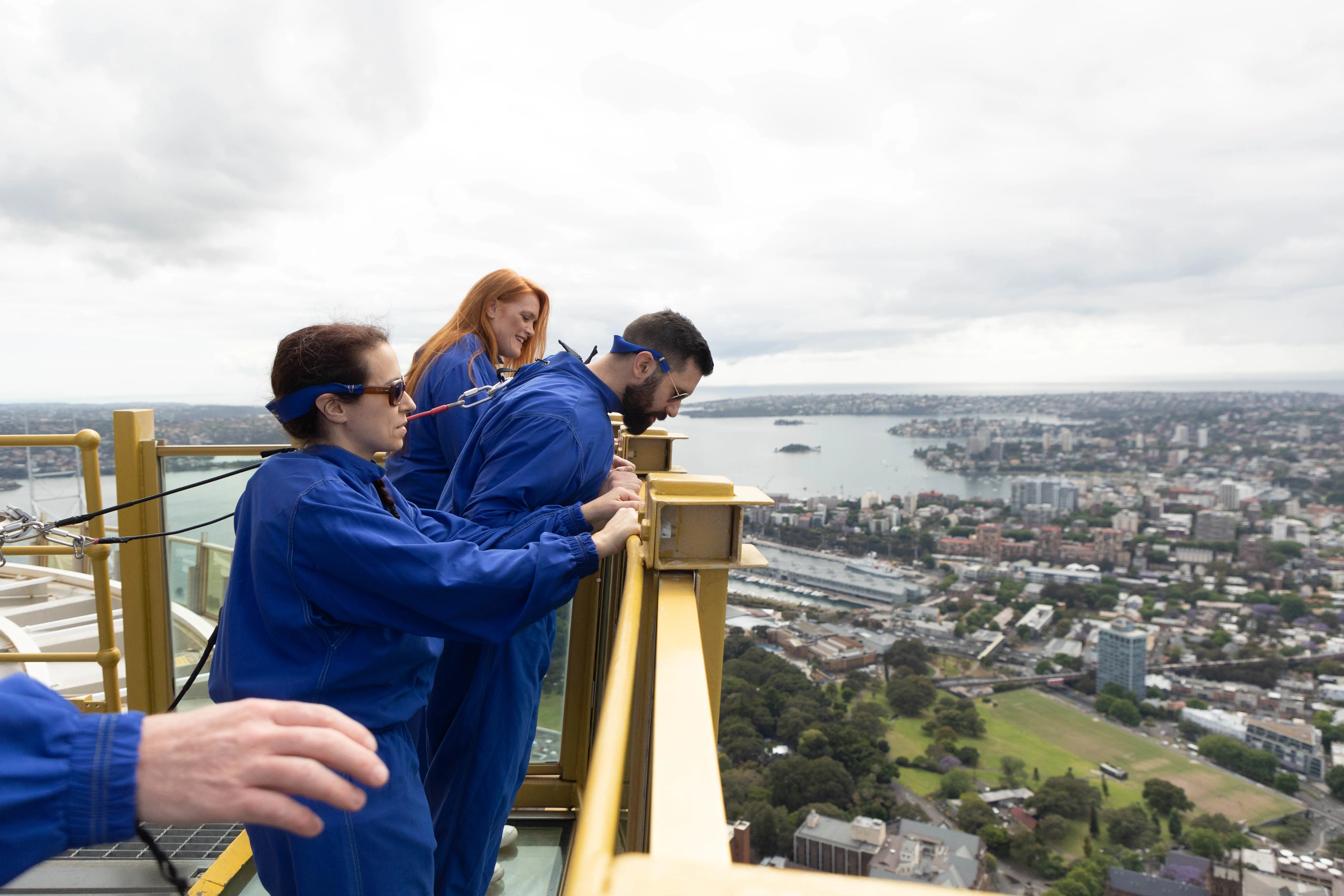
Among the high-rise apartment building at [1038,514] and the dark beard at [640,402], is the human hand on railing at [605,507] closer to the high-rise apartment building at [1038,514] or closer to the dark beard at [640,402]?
the dark beard at [640,402]

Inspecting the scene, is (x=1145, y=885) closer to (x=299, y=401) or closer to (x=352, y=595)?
(x=352, y=595)

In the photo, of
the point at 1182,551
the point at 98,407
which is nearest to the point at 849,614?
the point at 1182,551

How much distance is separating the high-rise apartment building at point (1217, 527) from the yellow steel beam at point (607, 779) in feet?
158

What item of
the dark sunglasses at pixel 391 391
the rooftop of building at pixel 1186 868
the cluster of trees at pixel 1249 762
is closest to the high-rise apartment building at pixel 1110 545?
the cluster of trees at pixel 1249 762

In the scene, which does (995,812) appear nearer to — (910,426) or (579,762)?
(579,762)

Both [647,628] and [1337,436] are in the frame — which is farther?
[1337,436]

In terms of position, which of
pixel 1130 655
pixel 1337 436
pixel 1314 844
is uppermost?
pixel 1337 436

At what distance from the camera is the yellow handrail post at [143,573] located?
2926 millimetres

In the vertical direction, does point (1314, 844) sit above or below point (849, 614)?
below

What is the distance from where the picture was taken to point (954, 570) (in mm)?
34781

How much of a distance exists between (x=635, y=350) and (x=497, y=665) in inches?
45.6

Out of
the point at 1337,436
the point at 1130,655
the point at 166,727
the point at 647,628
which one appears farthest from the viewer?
the point at 1337,436

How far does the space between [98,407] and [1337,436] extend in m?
65.1

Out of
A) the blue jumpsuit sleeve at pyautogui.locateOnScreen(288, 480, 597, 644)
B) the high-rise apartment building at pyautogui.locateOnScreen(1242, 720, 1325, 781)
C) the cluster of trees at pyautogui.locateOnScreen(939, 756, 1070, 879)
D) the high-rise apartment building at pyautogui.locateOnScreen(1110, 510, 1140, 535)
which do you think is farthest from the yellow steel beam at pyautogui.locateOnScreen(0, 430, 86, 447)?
the high-rise apartment building at pyautogui.locateOnScreen(1110, 510, 1140, 535)
